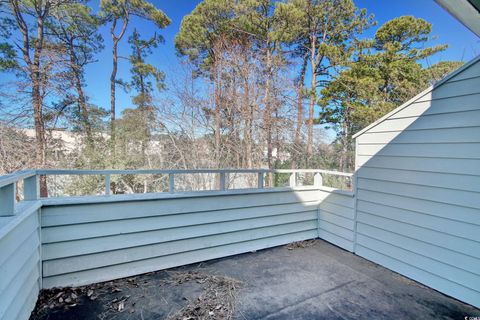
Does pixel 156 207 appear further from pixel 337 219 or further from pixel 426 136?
pixel 426 136

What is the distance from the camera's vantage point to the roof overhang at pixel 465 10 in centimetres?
108

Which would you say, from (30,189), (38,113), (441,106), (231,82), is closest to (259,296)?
(30,189)

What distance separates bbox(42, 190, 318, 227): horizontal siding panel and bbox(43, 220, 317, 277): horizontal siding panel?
33cm

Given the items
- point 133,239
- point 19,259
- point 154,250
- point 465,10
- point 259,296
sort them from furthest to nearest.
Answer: point 154,250
point 133,239
point 259,296
point 19,259
point 465,10

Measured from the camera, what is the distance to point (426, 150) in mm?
2227

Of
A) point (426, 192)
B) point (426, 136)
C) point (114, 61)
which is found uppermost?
point (114, 61)

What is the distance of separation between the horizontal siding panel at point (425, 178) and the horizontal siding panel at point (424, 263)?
0.72 meters

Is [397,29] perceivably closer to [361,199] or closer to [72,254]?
[361,199]

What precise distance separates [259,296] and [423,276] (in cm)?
163

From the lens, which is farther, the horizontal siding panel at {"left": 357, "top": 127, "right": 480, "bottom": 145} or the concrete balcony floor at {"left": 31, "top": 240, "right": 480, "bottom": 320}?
the horizontal siding panel at {"left": 357, "top": 127, "right": 480, "bottom": 145}

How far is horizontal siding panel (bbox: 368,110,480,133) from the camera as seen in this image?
6.34 feet

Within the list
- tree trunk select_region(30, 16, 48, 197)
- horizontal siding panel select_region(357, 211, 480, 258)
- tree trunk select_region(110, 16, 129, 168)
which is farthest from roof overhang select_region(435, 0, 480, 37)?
tree trunk select_region(110, 16, 129, 168)

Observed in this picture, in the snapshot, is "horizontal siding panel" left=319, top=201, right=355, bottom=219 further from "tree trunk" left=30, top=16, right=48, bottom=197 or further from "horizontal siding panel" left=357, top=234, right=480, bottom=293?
"tree trunk" left=30, top=16, right=48, bottom=197

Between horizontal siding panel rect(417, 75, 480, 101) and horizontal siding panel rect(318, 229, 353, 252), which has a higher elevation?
horizontal siding panel rect(417, 75, 480, 101)
